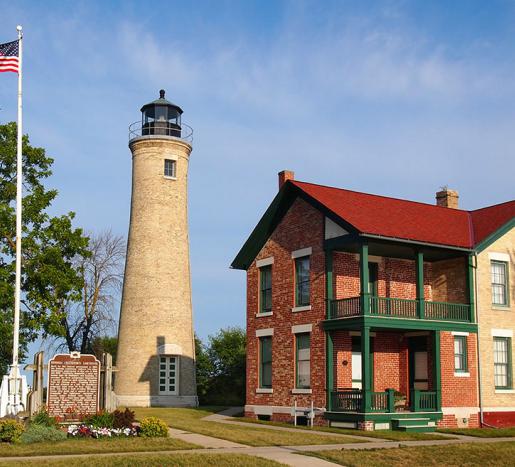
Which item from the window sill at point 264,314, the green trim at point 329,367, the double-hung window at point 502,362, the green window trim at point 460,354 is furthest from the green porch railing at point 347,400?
the double-hung window at point 502,362

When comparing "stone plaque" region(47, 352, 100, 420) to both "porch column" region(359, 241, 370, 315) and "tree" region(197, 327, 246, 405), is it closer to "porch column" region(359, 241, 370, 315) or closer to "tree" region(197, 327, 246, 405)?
"porch column" region(359, 241, 370, 315)

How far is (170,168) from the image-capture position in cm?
4125

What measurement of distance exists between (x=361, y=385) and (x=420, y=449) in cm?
901

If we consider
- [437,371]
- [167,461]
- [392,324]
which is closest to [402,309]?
[392,324]

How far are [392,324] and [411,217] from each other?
5332 millimetres

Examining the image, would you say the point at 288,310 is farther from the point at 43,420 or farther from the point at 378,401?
the point at 43,420

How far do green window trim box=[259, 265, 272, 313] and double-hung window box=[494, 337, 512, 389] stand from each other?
28.8ft

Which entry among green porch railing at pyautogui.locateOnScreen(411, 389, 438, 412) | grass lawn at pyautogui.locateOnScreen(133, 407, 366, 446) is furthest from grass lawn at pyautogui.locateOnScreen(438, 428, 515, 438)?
grass lawn at pyautogui.locateOnScreen(133, 407, 366, 446)

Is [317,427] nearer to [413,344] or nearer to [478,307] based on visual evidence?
[413,344]

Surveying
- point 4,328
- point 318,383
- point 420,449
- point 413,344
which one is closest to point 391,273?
point 413,344

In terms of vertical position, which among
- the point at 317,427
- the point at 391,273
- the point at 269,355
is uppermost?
the point at 391,273

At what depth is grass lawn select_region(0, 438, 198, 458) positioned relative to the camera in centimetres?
1697

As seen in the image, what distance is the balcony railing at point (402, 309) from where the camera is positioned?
87.4ft

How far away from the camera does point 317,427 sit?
2633 cm
